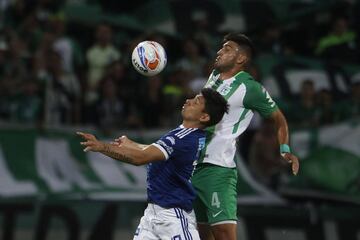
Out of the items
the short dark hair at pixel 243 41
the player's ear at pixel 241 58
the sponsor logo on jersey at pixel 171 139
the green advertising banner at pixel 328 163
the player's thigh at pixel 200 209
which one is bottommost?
the green advertising banner at pixel 328 163

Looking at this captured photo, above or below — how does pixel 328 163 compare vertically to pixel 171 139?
below

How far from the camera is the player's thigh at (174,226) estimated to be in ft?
30.7

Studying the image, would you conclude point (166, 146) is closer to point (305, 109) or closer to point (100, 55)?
point (305, 109)

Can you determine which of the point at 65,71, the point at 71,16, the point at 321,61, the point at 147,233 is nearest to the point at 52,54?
the point at 65,71

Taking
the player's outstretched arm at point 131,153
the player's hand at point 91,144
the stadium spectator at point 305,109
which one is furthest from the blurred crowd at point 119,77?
the player's hand at point 91,144

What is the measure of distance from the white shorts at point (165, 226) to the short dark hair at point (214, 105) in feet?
2.67

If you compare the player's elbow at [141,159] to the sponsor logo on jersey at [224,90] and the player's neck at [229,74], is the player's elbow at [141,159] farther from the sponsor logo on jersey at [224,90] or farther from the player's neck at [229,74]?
the player's neck at [229,74]

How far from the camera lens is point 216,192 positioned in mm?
10242

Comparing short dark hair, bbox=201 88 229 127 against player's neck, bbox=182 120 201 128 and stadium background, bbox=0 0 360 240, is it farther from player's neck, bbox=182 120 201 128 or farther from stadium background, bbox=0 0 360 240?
stadium background, bbox=0 0 360 240

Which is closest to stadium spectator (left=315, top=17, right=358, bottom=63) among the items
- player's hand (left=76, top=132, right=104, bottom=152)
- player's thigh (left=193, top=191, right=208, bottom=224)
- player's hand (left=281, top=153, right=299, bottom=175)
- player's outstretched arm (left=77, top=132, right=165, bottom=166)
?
player's hand (left=281, top=153, right=299, bottom=175)

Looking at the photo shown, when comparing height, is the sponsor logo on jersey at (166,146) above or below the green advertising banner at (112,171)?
above

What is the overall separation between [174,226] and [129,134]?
605 cm

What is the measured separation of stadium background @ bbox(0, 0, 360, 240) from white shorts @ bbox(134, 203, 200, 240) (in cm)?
547

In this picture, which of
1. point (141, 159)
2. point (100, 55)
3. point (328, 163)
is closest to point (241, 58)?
point (141, 159)
